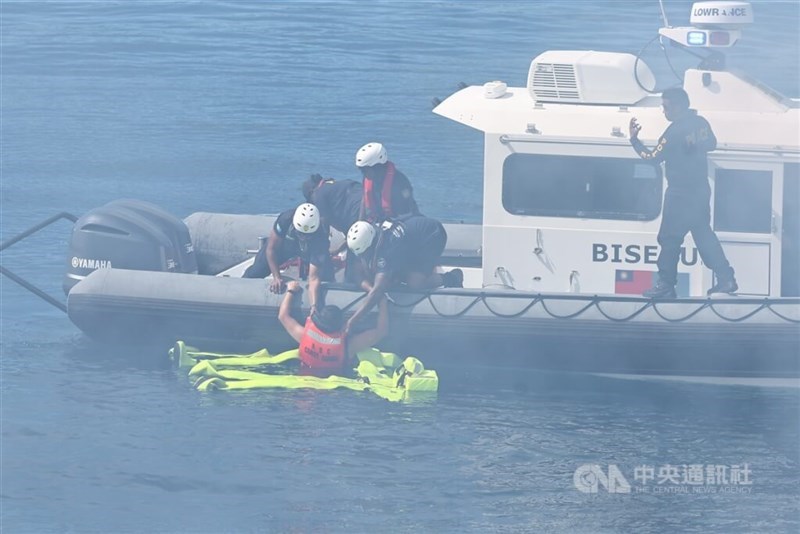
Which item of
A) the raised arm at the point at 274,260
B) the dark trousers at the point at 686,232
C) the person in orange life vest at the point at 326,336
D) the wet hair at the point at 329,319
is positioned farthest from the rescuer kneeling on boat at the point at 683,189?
the raised arm at the point at 274,260

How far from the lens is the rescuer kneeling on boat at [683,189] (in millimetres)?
9594

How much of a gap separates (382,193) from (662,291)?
2161 mm

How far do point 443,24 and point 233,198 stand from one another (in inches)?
452

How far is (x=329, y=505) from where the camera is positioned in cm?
825

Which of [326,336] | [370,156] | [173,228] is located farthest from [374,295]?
[173,228]

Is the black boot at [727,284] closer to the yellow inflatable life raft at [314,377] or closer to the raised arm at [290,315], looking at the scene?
the yellow inflatable life raft at [314,377]

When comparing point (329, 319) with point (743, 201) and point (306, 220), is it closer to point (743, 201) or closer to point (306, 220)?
point (306, 220)

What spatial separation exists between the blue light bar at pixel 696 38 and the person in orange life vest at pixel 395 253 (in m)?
2.24

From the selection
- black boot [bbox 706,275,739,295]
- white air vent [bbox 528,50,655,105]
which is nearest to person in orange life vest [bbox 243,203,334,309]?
→ white air vent [bbox 528,50,655,105]

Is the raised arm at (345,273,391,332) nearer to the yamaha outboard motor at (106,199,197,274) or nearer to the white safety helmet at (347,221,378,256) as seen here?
the white safety helmet at (347,221,378,256)

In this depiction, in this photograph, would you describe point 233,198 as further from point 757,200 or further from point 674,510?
point 674,510

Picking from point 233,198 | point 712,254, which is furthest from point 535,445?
point 233,198

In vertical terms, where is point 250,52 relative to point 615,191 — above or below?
above

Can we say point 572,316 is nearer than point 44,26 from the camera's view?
Yes
